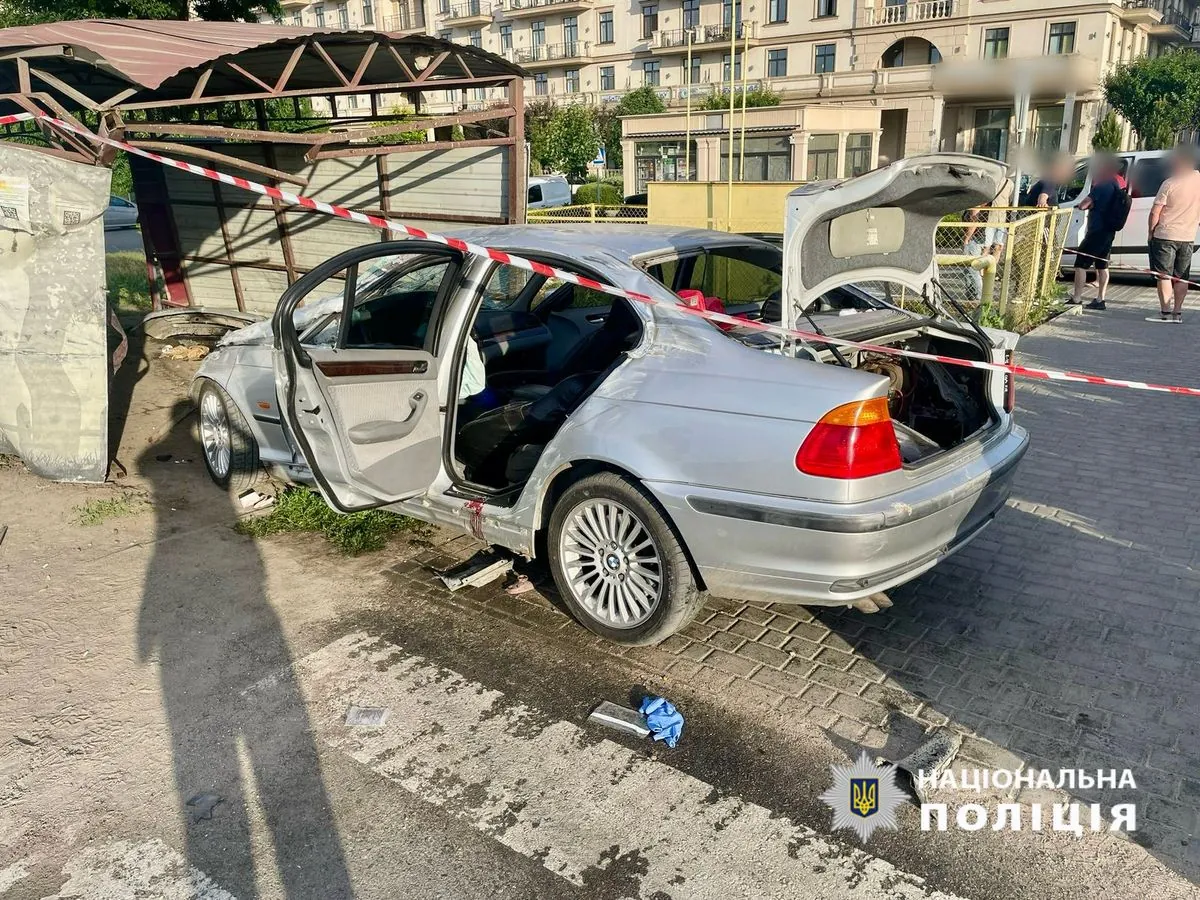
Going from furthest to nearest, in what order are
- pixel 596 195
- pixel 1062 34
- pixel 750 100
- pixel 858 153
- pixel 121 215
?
1. pixel 750 100
2. pixel 1062 34
3. pixel 858 153
4. pixel 596 195
5. pixel 121 215

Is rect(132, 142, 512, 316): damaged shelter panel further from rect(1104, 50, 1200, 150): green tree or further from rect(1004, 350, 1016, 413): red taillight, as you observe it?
rect(1104, 50, 1200, 150): green tree

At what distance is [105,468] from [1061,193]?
15005 mm

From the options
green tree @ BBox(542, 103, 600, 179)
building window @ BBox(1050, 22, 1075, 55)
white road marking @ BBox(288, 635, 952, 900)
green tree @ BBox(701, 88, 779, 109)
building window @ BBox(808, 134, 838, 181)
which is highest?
building window @ BBox(1050, 22, 1075, 55)

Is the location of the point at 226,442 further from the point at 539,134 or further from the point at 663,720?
the point at 539,134

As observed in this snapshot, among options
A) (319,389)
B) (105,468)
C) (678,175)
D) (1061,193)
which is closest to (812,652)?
(319,389)

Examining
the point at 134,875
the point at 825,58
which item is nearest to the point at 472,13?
the point at 825,58

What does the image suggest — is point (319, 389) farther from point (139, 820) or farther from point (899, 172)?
point (899, 172)

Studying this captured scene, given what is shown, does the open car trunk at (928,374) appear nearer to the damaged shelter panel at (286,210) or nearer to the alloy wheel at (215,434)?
the alloy wheel at (215,434)

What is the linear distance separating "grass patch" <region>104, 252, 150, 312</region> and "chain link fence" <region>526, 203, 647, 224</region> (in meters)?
6.02

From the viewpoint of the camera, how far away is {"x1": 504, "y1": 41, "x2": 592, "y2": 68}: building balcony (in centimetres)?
5772

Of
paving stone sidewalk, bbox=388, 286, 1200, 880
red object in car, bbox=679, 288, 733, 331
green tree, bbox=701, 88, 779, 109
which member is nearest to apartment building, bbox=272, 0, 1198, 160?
green tree, bbox=701, 88, 779, 109

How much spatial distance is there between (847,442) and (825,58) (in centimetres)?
5039

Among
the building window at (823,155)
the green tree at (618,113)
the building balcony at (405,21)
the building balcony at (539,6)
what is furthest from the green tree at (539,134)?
the building balcony at (405,21)

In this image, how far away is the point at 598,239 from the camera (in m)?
4.18
